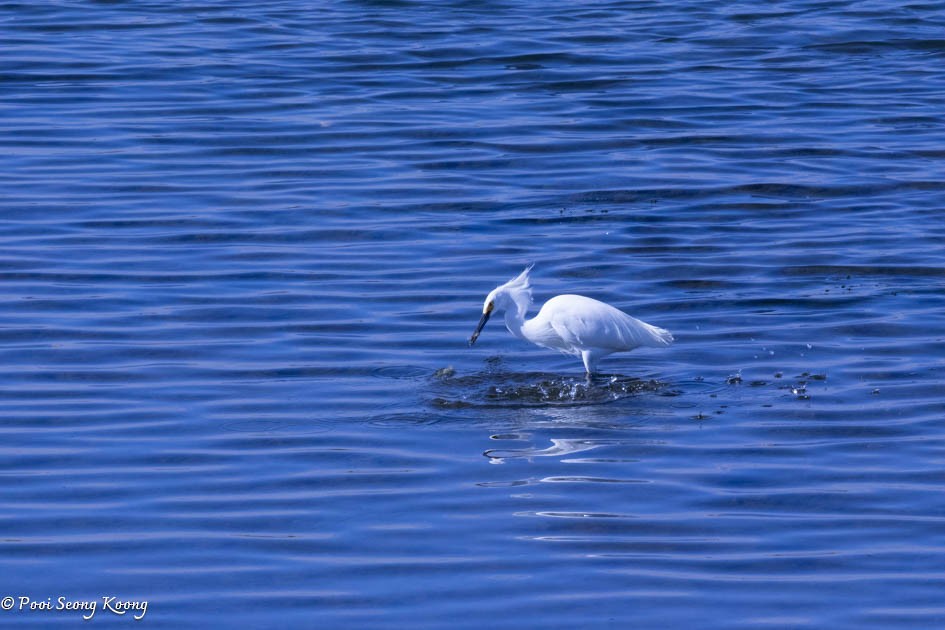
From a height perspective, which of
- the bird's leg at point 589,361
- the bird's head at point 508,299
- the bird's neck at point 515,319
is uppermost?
the bird's head at point 508,299

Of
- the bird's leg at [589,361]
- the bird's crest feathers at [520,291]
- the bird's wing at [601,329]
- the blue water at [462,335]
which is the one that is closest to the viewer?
the blue water at [462,335]

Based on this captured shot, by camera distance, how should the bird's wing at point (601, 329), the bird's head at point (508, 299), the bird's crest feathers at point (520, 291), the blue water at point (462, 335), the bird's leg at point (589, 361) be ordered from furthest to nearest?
the bird's crest feathers at point (520, 291) → the bird's head at point (508, 299) → the bird's leg at point (589, 361) → the bird's wing at point (601, 329) → the blue water at point (462, 335)

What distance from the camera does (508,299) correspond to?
9.16m

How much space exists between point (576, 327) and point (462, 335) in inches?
41.5

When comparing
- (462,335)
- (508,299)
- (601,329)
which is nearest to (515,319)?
(508,299)

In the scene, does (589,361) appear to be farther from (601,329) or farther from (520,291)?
(520,291)

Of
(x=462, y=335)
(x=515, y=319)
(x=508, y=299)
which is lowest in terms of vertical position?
(x=462, y=335)

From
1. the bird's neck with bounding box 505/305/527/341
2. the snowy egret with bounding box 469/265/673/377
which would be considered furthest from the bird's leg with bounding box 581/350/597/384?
the bird's neck with bounding box 505/305/527/341

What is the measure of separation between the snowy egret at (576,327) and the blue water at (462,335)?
0.22 m

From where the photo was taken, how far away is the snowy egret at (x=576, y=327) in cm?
879

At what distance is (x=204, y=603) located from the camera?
18.8 ft

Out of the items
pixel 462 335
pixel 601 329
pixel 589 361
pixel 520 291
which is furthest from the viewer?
pixel 462 335

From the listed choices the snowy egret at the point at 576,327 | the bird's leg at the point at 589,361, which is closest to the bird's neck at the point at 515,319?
the snowy egret at the point at 576,327

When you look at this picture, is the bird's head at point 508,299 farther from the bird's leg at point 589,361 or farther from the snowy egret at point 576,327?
the bird's leg at point 589,361
